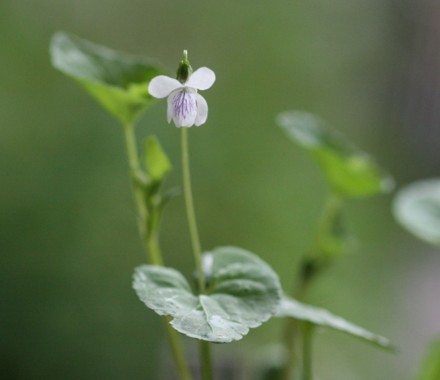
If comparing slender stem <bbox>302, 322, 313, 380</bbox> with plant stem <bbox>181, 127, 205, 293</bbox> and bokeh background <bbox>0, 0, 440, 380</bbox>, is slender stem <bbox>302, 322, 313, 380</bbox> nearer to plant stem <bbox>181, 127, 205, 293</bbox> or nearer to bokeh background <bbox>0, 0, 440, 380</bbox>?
plant stem <bbox>181, 127, 205, 293</bbox>

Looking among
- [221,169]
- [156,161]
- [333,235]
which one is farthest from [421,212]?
[221,169]

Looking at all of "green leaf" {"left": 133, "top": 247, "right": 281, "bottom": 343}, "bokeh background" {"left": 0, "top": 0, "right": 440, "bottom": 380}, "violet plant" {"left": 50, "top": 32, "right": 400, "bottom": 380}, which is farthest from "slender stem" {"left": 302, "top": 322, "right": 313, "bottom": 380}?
"bokeh background" {"left": 0, "top": 0, "right": 440, "bottom": 380}

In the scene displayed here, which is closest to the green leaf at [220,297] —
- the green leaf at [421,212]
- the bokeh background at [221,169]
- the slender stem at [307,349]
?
Answer: the slender stem at [307,349]

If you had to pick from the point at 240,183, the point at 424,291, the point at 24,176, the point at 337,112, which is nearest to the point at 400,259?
the point at 424,291

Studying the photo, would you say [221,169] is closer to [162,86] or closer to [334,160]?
[334,160]

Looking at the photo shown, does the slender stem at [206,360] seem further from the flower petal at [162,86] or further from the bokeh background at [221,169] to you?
the bokeh background at [221,169]

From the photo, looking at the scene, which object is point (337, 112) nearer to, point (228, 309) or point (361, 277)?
point (361, 277)
